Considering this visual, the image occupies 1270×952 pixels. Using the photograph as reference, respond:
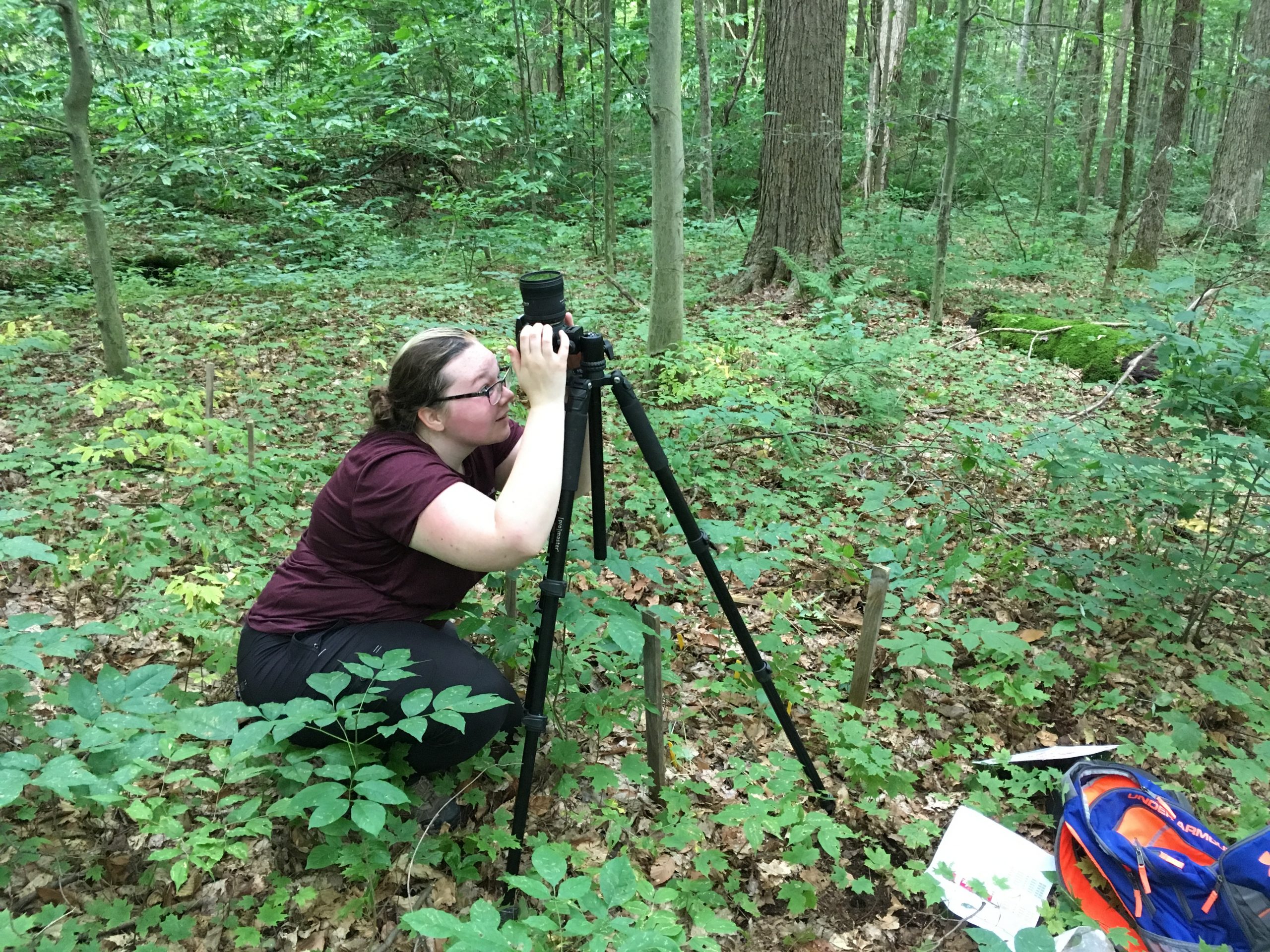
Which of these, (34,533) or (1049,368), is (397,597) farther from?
(1049,368)

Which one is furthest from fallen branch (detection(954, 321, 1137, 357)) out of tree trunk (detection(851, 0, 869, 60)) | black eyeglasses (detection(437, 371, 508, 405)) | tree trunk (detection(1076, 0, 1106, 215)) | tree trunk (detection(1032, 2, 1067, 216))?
tree trunk (detection(851, 0, 869, 60))

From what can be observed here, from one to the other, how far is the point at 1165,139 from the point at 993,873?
35.4 feet

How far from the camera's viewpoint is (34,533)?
3.27m

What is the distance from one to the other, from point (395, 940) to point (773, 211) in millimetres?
7440

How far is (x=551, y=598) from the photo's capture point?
1828 millimetres

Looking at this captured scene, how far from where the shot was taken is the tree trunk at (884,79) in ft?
40.9

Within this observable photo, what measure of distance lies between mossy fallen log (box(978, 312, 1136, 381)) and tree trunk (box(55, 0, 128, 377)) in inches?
275

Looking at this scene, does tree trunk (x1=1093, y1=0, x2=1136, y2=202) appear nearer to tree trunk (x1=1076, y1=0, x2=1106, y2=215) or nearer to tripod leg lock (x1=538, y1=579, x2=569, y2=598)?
tree trunk (x1=1076, y1=0, x2=1106, y2=215)

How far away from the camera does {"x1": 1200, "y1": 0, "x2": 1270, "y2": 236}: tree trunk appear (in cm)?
1028

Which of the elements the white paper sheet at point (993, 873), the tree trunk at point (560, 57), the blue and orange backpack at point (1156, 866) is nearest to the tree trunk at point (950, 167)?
the blue and orange backpack at point (1156, 866)

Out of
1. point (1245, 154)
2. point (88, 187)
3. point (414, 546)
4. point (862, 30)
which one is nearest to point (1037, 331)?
point (414, 546)

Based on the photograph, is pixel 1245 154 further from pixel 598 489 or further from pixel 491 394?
pixel 491 394

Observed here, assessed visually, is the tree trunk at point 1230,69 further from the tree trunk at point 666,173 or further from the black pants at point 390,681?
the black pants at point 390,681

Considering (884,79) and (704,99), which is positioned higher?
(884,79)
